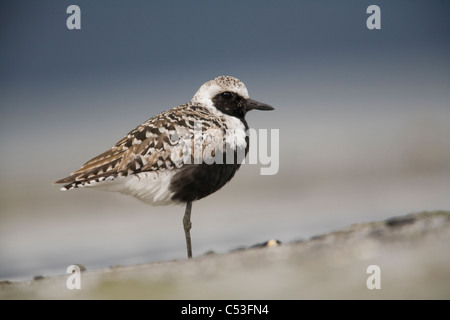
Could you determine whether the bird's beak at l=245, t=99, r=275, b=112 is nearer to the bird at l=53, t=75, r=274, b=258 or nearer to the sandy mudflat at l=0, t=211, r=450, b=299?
the bird at l=53, t=75, r=274, b=258

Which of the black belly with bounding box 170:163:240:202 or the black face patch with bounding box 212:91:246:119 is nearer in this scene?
the black belly with bounding box 170:163:240:202

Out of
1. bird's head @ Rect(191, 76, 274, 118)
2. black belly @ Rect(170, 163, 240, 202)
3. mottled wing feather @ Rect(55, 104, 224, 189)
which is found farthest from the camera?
bird's head @ Rect(191, 76, 274, 118)

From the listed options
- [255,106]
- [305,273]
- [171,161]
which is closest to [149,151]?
[171,161]

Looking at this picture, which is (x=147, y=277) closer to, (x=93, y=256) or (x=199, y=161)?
(x=199, y=161)

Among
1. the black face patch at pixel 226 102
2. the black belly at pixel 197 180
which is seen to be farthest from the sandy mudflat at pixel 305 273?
the black face patch at pixel 226 102

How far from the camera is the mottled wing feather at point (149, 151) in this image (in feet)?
19.3

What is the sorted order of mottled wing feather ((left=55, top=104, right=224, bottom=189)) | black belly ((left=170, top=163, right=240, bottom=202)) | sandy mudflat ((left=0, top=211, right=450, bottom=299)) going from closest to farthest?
sandy mudflat ((left=0, top=211, right=450, bottom=299)), mottled wing feather ((left=55, top=104, right=224, bottom=189)), black belly ((left=170, top=163, right=240, bottom=202))

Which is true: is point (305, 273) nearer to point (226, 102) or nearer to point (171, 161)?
point (171, 161)

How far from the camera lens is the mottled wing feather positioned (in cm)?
589

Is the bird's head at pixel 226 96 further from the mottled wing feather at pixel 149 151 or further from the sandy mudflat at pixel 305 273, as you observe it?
the sandy mudflat at pixel 305 273

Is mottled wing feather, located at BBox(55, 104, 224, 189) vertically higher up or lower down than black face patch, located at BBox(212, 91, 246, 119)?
lower down

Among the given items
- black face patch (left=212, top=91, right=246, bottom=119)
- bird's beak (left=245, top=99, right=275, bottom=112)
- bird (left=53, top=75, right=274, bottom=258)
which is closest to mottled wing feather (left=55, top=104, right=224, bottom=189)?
bird (left=53, top=75, right=274, bottom=258)

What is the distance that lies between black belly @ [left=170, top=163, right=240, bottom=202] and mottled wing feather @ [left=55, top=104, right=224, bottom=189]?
10 cm

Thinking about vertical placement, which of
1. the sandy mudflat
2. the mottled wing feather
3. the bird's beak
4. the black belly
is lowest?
the sandy mudflat
